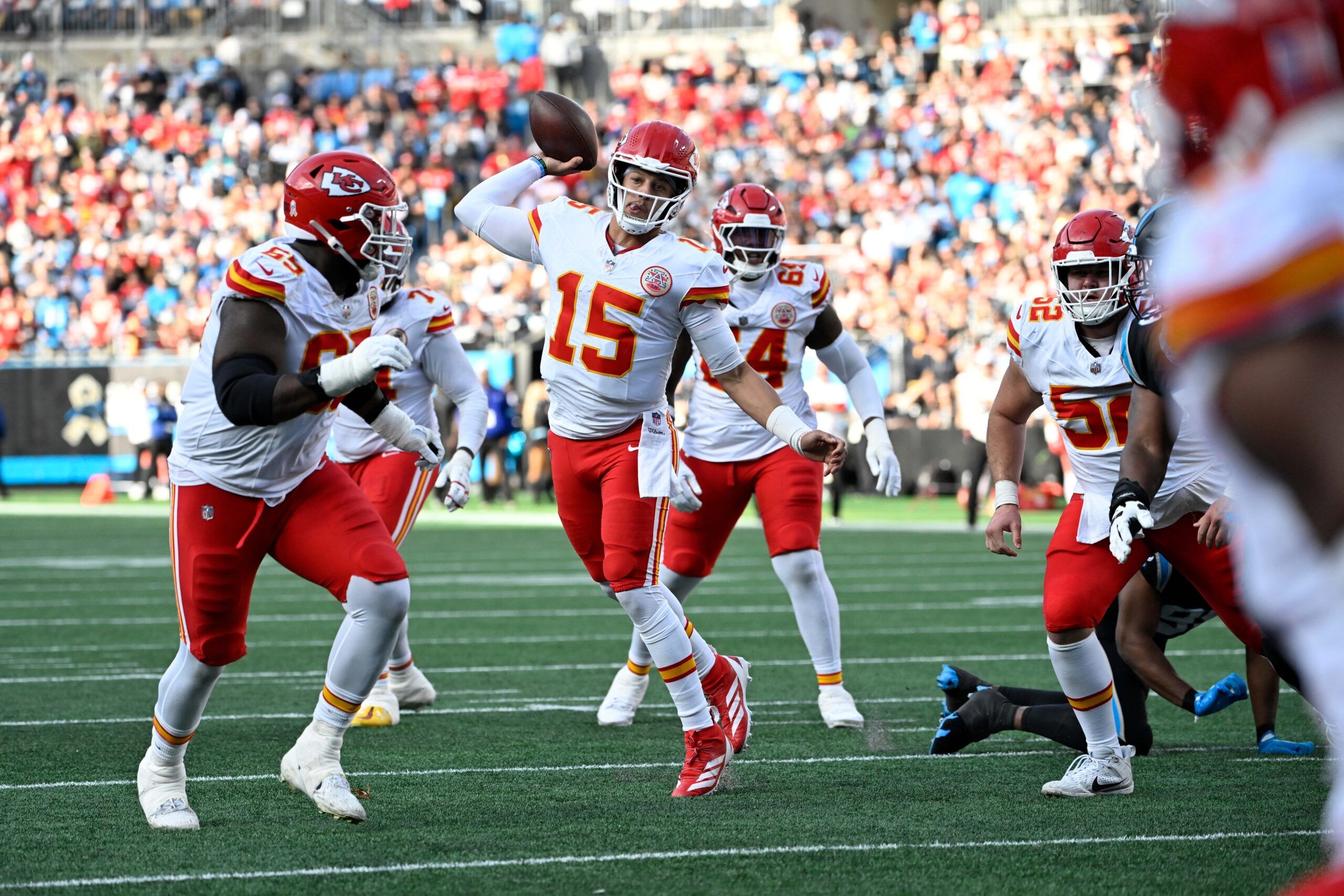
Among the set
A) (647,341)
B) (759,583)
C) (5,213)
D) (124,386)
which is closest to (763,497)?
(647,341)

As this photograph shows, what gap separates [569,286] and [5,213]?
2466cm

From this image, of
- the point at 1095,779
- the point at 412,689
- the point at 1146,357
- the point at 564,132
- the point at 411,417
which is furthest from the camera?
the point at 412,689

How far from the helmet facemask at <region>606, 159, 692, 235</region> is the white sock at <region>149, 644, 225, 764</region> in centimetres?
189

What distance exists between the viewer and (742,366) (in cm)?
522

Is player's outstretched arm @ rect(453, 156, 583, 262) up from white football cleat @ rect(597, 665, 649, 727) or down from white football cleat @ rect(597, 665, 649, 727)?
up

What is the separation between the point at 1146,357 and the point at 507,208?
7.23ft

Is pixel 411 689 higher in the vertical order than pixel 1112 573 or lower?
lower

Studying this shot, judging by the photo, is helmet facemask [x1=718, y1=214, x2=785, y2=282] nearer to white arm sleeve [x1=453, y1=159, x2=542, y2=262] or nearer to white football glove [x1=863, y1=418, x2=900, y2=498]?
white football glove [x1=863, y1=418, x2=900, y2=498]

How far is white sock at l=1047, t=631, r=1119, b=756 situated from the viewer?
15.6 feet

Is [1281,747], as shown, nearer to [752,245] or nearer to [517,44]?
[752,245]

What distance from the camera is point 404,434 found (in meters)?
4.59

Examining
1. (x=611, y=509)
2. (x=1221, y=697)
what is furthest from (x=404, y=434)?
(x=1221, y=697)

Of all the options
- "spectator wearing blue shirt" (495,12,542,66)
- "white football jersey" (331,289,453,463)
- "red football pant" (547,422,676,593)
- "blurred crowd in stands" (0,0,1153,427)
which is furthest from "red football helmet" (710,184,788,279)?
"spectator wearing blue shirt" (495,12,542,66)

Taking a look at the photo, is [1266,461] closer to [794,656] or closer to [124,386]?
[794,656]
